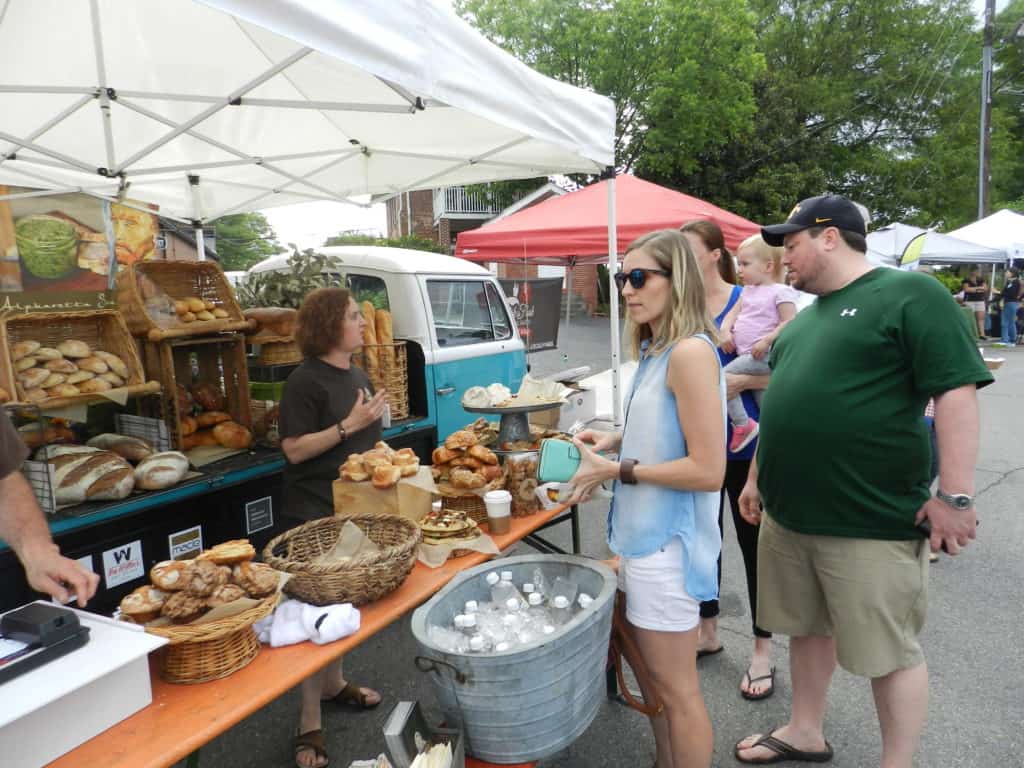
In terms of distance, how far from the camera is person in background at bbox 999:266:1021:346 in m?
15.1

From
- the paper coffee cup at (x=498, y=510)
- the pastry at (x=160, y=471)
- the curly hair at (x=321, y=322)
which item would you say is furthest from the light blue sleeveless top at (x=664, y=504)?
the pastry at (x=160, y=471)

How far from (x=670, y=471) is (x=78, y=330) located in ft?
9.59

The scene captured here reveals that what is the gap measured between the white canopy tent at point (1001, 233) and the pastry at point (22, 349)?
16.7 metres

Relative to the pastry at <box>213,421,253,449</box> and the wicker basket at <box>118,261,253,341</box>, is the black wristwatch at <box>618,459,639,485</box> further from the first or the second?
the wicker basket at <box>118,261,253,341</box>

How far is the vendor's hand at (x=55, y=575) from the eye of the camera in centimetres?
157

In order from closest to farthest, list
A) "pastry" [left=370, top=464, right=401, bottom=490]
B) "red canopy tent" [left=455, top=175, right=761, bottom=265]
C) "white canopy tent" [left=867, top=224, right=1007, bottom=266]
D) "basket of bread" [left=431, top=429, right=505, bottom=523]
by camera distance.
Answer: "pastry" [left=370, top=464, right=401, bottom=490], "basket of bread" [left=431, top=429, right=505, bottom=523], "red canopy tent" [left=455, top=175, right=761, bottom=265], "white canopy tent" [left=867, top=224, right=1007, bottom=266]

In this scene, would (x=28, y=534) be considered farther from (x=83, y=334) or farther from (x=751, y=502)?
(x=751, y=502)

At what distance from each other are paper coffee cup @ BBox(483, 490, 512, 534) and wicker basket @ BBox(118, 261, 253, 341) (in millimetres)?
1869

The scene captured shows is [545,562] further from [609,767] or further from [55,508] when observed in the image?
A: [55,508]

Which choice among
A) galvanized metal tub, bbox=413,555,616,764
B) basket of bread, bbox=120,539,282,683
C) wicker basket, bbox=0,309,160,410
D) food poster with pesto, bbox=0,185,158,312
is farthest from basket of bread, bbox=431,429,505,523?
food poster with pesto, bbox=0,185,158,312

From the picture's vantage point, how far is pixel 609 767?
252 centimetres

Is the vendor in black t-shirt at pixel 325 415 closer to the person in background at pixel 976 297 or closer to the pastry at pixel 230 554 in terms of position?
the pastry at pixel 230 554

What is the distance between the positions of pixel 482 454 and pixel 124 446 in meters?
1.73

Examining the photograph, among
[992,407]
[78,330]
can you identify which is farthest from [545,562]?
[992,407]
